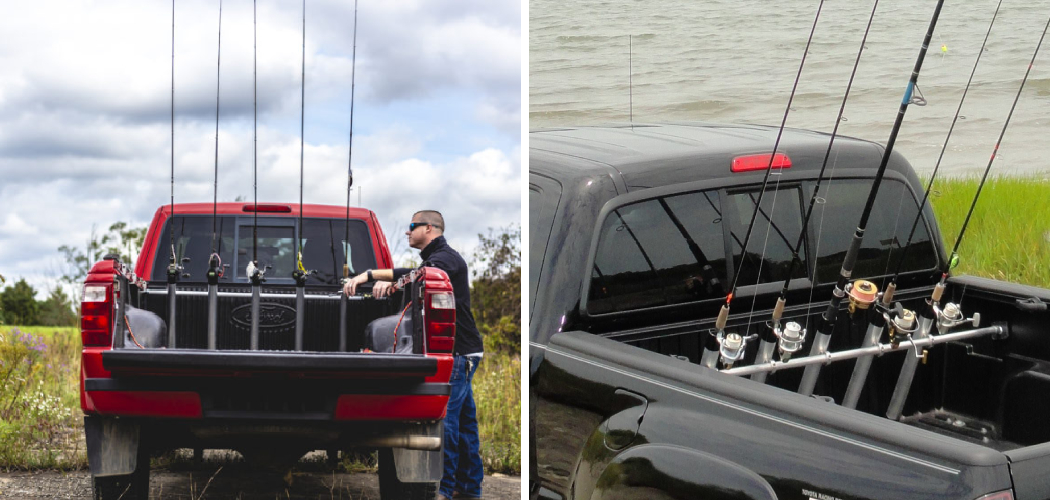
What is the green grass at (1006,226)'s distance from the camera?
208 inches

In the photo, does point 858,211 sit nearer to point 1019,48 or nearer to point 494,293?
point 1019,48

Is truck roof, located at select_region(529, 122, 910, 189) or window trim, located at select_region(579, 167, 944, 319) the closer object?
window trim, located at select_region(579, 167, 944, 319)

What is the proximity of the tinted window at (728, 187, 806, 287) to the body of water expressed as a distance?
0.74 m

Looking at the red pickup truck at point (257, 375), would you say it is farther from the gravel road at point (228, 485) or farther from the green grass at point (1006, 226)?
the green grass at point (1006, 226)

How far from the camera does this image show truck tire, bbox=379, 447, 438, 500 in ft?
12.8

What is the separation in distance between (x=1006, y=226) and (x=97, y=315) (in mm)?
4766

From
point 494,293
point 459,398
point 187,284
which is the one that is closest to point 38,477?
point 187,284

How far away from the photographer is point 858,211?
3338 millimetres

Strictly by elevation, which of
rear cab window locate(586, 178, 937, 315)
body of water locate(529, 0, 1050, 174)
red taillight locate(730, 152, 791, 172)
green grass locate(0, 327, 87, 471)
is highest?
body of water locate(529, 0, 1050, 174)

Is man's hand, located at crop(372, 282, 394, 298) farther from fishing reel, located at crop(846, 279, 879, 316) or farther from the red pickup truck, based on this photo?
fishing reel, located at crop(846, 279, 879, 316)

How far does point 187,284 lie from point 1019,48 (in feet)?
14.2

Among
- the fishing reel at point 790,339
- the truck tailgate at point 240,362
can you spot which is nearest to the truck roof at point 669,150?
the fishing reel at point 790,339

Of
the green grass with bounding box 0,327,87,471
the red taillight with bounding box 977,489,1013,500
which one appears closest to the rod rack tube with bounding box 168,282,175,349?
the green grass with bounding box 0,327,87,471

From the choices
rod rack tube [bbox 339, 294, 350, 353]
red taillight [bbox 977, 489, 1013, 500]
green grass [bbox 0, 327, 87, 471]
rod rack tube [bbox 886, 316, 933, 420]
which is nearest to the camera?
red taillight [bbox 977, 489, 1013, 500]
